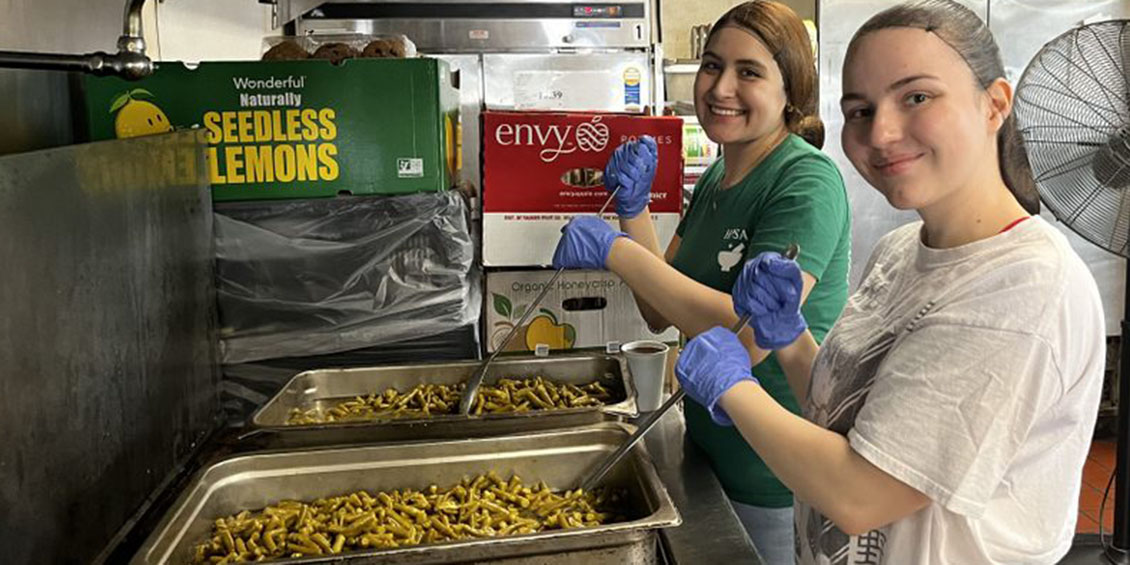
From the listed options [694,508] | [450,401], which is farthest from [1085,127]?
[450,401]

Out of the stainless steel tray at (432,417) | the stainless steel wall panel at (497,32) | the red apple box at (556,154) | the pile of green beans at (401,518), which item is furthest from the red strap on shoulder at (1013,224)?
the stainless steel wall panel at (497,32)

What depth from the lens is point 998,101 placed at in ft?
2.79

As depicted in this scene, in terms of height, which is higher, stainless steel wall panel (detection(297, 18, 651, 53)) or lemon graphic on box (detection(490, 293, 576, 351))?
stainless steel wall panel (detection(297, 18, 651, 53))

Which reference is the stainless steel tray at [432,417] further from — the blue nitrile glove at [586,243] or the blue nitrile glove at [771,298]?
the blue nitrile glove at [771,298]

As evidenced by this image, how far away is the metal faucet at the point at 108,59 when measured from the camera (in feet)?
2.94

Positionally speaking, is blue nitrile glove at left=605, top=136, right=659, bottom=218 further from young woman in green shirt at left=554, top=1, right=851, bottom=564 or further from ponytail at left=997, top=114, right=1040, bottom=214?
ponytail at left=997, top=114, right=1040, bottom=214

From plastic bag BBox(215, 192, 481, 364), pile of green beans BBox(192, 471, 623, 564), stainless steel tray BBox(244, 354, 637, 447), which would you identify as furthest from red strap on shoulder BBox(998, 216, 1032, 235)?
plastic bag BBox(215, 192, 481, 364)

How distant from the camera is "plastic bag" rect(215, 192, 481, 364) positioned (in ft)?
5.24

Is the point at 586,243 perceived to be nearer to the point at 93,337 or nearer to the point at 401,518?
the point at 401,518

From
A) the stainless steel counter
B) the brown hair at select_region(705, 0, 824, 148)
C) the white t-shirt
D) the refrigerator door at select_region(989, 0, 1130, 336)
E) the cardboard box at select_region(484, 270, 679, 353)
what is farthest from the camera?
the refrigerator door at select_region(989, 0, 1130, 336)

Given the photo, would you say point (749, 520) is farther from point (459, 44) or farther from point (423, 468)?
point (459, 44)

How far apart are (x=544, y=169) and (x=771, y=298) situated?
74 cm

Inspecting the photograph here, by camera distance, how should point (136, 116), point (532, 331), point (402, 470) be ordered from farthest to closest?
1. point (532, 331)
2. point (136, 116)
3. point (402, 470)

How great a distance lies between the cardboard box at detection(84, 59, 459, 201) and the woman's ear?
3.36ft
